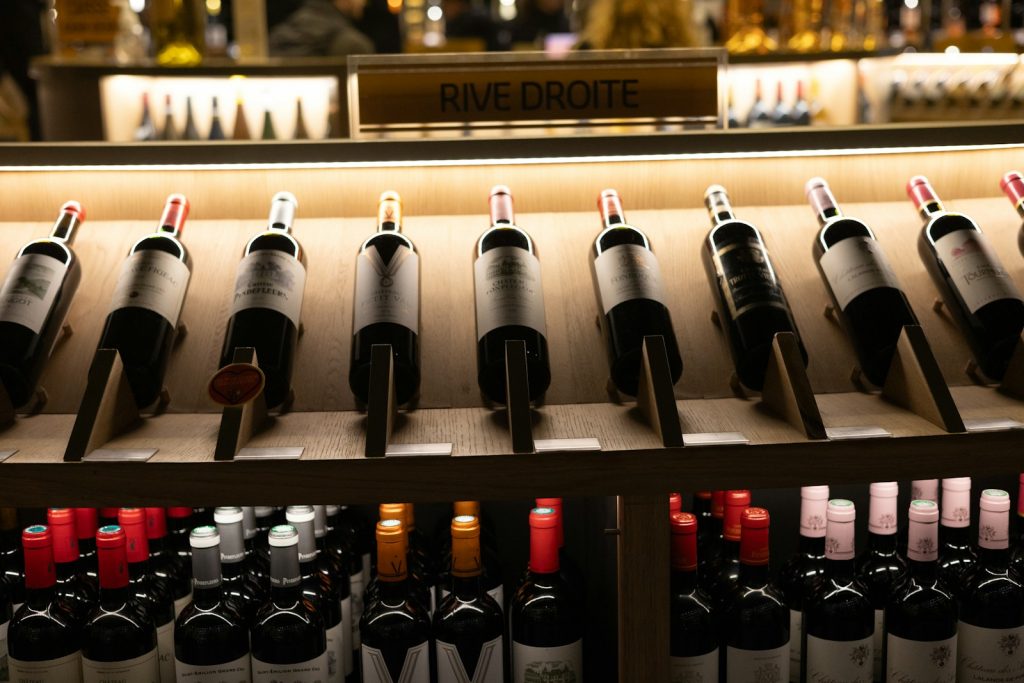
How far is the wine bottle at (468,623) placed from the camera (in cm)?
106

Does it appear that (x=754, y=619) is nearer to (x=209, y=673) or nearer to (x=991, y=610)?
(x=991, y=610)

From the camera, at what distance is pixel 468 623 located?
1104 mm

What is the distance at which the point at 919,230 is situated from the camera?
1.42 m

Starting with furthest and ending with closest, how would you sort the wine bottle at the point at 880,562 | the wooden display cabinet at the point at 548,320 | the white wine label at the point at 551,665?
the wine bottle at the point at 880,562
the white wine label at the point at 551,665
the wooden display cabinet at the point at 548,320

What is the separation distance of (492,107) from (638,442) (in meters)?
0.55

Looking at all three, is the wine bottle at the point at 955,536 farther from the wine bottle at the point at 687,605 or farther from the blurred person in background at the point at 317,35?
the blurred person in background at the point at 317,35

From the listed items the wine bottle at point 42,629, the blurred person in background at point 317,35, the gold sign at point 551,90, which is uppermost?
the blurred person in background at point 317,35

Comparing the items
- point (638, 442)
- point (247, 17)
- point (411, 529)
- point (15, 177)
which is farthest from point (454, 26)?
point (638, 442)

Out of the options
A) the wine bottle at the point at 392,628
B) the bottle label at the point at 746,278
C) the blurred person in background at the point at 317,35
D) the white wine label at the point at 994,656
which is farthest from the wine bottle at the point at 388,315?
the blurred person in background at the point at 317,35

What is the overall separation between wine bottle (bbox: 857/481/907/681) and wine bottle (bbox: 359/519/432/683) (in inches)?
23.3

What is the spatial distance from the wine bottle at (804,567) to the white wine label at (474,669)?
0.40 meters

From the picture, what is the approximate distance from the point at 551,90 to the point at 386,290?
0.39m

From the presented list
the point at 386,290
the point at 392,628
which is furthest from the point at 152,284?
the point at 392,628

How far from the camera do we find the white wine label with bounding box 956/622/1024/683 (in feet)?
3.65
